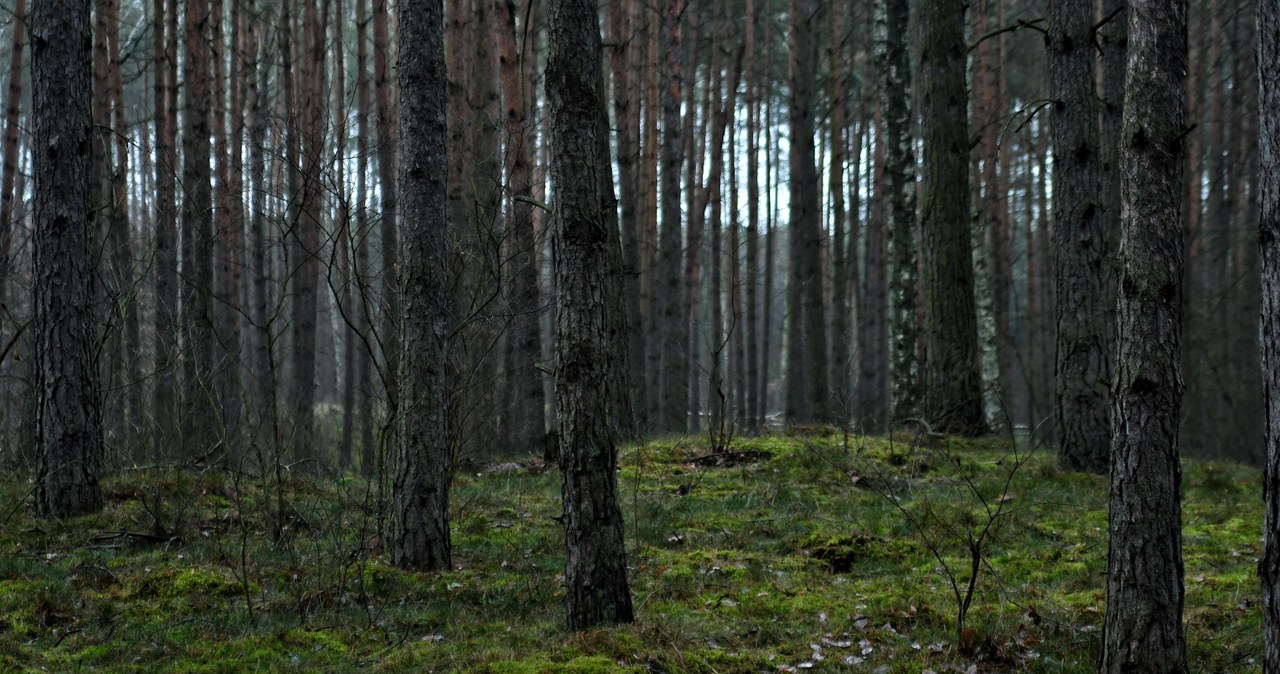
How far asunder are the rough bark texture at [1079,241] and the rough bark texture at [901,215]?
463 centimetres

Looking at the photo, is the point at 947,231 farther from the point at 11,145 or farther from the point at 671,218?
the point at 11,145

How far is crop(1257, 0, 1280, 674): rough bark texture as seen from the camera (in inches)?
133

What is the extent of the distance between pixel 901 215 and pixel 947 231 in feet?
10.2

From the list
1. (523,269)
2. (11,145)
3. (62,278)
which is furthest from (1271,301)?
(11,145)

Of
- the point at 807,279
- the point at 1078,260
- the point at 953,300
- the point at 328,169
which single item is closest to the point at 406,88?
the point at 328,169

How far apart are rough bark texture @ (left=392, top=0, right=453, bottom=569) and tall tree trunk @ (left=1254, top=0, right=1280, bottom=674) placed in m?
4.73

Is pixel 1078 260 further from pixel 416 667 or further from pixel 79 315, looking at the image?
pixel 79 315

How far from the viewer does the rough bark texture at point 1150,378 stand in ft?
13.0

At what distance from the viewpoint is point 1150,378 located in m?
3.95

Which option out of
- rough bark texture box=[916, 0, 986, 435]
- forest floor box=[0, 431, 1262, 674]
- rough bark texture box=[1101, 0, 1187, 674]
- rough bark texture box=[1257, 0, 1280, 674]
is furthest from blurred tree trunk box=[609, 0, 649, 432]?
rough bark texture box=[1257, 0, 1280, 674]

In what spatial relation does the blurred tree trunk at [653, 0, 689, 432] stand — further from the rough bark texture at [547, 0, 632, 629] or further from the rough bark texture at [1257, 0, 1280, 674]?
the rough bark texture at [1257, 0, 1280, 674]

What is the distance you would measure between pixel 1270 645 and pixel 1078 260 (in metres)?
6.74

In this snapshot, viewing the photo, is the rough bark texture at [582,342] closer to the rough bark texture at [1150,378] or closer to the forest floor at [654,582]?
the forest floor at [654,582]

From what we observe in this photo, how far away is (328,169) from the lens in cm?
653
